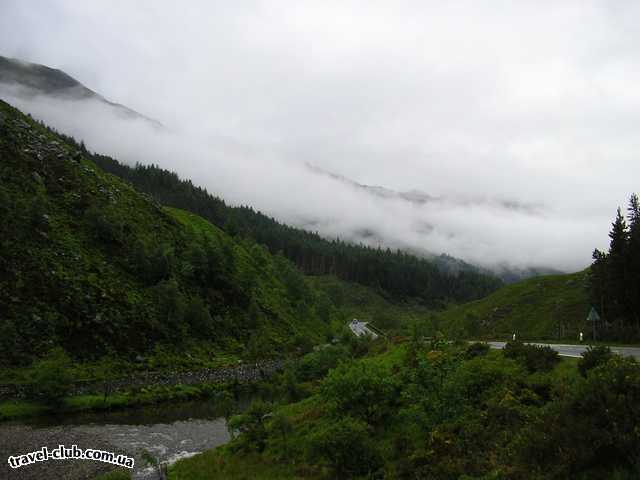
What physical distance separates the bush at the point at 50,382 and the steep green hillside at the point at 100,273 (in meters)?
9.74

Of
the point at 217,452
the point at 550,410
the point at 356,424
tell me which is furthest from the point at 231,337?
the point at 550,410

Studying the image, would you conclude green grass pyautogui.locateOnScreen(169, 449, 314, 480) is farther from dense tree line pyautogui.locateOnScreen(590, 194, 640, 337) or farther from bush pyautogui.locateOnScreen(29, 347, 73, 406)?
dense tree line pyautogui.locateOnScreen(590, 194, 640, 337)

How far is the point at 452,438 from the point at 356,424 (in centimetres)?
552

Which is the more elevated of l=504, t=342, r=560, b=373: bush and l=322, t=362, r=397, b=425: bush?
l=504, t=342, r=560, b=373: bush

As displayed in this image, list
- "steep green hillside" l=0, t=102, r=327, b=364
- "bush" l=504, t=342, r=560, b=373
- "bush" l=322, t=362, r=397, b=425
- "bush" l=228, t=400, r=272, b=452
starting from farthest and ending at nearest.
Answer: "steep green hillside" l=0, t=102, r=327, b=364, "bush" l=228, t=400, r=272, b=452, "bush" l=322, t=362, r=397, b=425, "bush" l=504, t=342, r=560, b=373

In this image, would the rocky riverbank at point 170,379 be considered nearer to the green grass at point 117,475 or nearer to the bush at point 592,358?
the green grass at point 117,475

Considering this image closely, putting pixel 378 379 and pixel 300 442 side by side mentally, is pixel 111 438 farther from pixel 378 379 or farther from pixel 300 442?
pixel 378 379

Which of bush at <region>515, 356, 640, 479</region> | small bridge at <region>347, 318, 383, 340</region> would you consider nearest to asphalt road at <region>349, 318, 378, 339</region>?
small bridge at <region>347, 318, 383, 340</region>

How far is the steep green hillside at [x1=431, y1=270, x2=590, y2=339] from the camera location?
11414cm

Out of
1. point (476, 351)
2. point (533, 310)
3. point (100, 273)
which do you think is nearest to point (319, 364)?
point (476, 351)

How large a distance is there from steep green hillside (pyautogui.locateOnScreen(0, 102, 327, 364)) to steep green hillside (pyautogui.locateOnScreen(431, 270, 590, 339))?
52.8 m

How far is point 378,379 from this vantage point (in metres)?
30.7

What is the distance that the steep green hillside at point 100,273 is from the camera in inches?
2879

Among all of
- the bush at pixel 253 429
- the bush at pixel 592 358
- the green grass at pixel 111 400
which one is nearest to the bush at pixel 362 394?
the bush at pixel 253 429
